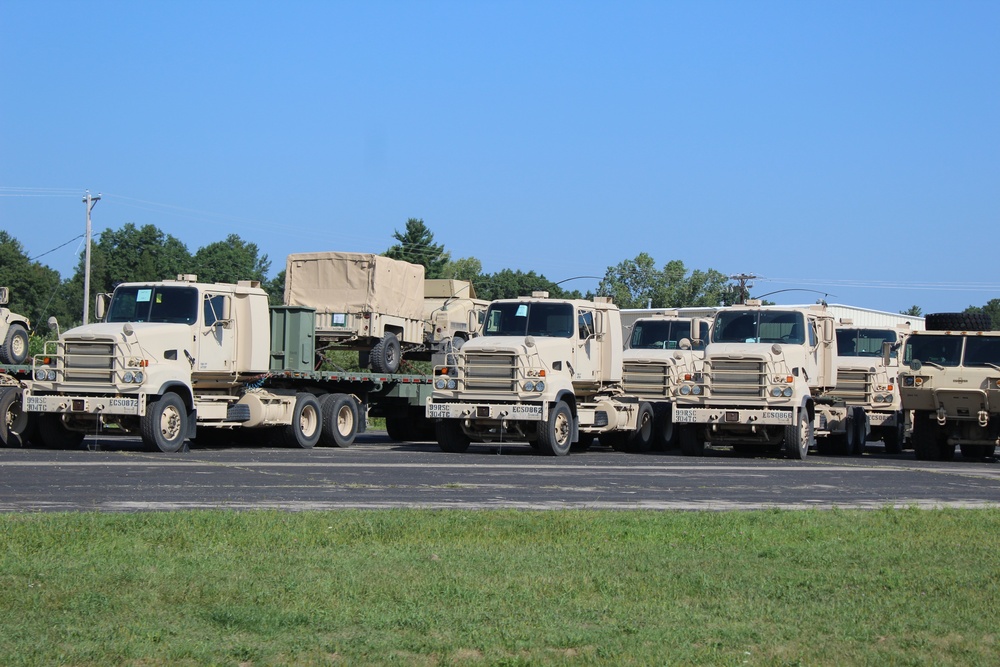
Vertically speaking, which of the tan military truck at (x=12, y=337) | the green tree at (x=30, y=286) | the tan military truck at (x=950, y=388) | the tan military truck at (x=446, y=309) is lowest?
the tan military truck at (x=950, y=388)

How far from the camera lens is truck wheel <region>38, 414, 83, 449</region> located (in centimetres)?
2288

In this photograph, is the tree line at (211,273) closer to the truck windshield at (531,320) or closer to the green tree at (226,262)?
the green tree at (226,262)

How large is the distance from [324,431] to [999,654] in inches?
813

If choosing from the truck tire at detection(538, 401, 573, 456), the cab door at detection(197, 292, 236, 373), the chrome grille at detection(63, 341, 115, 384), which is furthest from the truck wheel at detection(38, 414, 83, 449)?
the truck tire at detection(538, 401, 573, 456)

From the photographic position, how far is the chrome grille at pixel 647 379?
29234 mm

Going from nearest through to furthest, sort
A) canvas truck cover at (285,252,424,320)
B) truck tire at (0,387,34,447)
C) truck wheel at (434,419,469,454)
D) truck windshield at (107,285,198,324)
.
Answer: truck tire at (0,387,34,447)
truck windshield at (107,285,198,324)
truck wheel at (434,419,469,454)
canvas truck cover at (285,252,424,320)

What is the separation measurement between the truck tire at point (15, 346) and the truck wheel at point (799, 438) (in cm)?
1663

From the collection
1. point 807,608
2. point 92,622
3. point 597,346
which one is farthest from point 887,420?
point 92,622

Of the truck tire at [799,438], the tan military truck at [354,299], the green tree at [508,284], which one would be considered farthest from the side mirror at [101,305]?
the green tree at [508,284]

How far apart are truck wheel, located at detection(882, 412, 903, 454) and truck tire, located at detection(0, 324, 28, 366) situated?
20.1 metres

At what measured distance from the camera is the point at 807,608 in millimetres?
8219

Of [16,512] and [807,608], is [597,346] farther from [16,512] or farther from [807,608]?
[807,608]

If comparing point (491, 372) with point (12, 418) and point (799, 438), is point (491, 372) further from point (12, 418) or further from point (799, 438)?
point (12, 418)

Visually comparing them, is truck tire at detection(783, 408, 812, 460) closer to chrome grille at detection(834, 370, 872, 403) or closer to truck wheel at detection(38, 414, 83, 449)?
chrome grille at detection(834, 370, 872, 403)
